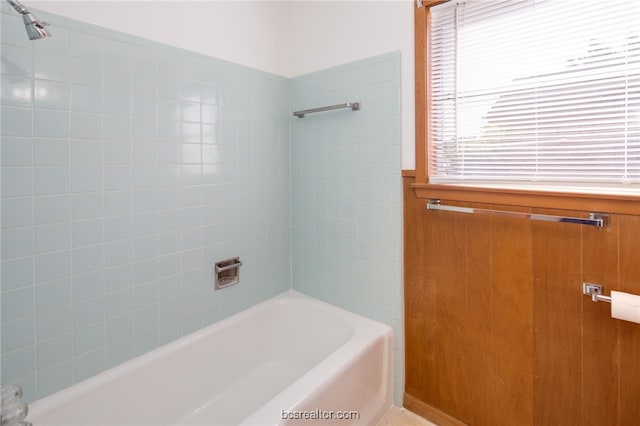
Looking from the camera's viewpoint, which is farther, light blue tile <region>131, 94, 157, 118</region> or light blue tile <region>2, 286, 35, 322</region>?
light blue tile <region>131, 94, 157, 118</region>

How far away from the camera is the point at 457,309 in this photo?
5.19ft

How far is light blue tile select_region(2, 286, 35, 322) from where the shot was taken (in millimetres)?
1173

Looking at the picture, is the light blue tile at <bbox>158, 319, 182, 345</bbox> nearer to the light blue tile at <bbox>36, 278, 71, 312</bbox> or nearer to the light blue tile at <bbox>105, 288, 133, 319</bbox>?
the light blue tile at <bbox>105, 288, 133, 319</bbox>

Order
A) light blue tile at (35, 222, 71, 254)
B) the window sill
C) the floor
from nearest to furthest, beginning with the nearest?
1. the window sill
2. light blue tile at (35, 222, 71, 254)
3. the floor

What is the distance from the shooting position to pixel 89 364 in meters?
1.39

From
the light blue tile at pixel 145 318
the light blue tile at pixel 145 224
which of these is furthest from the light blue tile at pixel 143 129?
the light blue tile at pixel 145 318

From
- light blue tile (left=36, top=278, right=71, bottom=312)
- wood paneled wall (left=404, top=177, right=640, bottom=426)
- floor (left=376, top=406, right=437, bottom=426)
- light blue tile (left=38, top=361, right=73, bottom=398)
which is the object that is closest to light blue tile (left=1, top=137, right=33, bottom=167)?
light blue tile (left=36, top=278, right=71, bottom=312)

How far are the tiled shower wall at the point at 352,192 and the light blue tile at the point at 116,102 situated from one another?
3.28 feet

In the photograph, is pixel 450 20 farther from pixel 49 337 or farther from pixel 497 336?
pixel 49 337

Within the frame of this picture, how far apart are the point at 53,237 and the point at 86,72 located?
65 centimetres

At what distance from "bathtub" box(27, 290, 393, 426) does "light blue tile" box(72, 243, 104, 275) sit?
460 millimetres

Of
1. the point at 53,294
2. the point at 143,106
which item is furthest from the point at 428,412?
the point at 143,106

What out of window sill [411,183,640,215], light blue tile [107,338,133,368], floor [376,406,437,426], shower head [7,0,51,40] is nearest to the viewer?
shower head [7,0,51,40]

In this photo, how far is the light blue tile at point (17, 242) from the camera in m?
1.16
